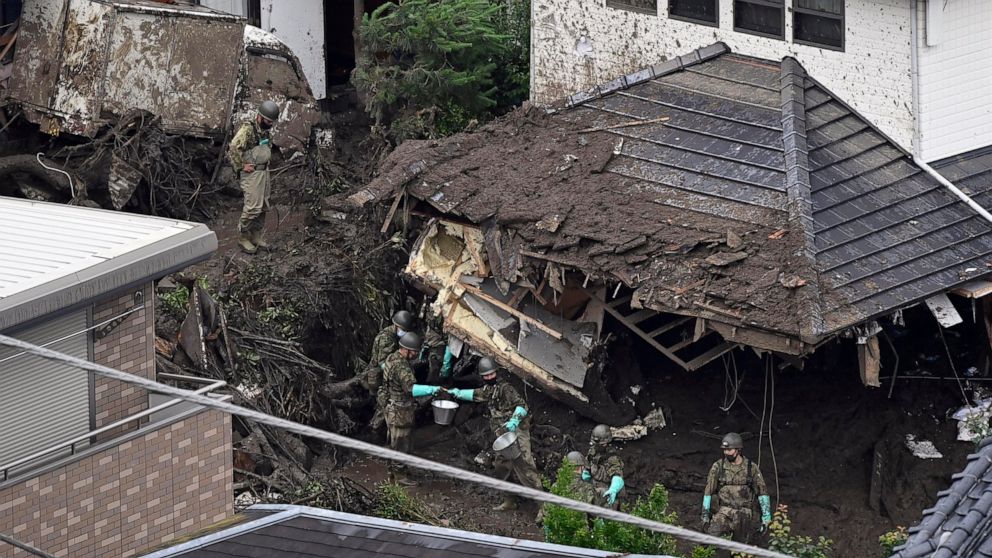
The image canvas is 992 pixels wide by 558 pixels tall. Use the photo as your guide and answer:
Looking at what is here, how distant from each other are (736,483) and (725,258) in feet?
7.50

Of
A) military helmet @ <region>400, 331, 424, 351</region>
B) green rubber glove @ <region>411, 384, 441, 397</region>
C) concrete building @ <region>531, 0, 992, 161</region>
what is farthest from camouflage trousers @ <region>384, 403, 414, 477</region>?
concrete building @ <region>531, 0, 992, 161</region>

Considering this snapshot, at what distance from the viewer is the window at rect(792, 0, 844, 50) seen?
2030 centimetres

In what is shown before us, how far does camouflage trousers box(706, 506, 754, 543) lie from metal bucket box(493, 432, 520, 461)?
7.65 ft

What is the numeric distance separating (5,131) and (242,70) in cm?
322

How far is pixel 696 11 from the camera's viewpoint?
21.3 m

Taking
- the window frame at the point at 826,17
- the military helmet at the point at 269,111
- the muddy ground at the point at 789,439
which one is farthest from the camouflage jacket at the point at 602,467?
the military helmet at the point at 269,111

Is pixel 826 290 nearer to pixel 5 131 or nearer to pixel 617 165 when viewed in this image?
pixel 617 165

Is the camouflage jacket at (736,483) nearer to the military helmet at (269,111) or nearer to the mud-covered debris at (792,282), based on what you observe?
the mud-covered debris at (792,282)

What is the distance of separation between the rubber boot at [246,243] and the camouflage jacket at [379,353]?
10.5 feet

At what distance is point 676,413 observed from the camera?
20.5 metres

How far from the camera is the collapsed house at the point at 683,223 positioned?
59.4 feet

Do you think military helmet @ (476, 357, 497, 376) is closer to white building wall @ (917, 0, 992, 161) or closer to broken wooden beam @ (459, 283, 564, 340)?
broken wooden beam @ (459, 283, 564, 340)

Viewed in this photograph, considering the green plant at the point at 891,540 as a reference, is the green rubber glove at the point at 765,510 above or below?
above

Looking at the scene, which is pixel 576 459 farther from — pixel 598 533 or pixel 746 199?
pixel 746 199
